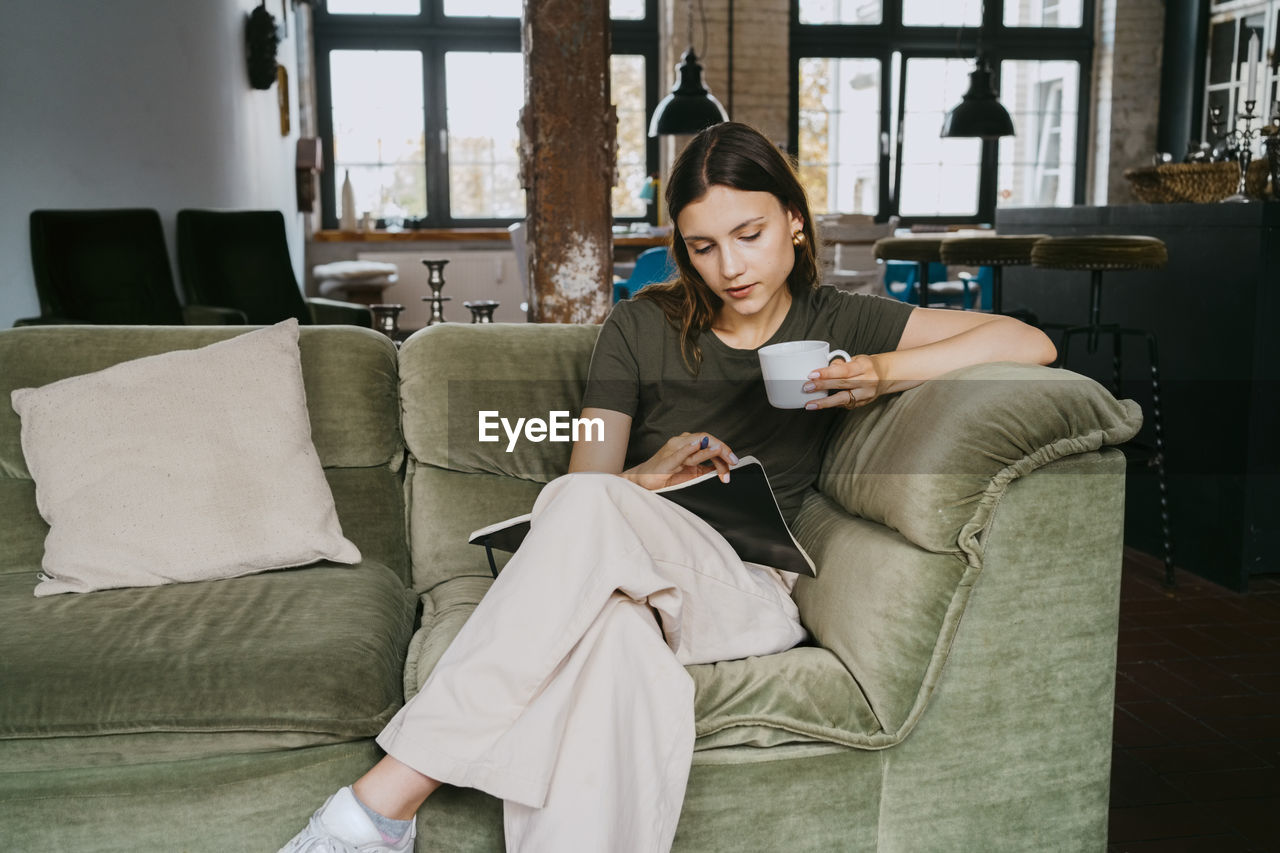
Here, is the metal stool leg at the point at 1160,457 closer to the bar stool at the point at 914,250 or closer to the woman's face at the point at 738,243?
the bar stool at the point at 914,250

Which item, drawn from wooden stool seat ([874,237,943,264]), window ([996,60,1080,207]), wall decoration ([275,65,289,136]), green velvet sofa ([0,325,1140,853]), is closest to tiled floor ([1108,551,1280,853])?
green velvet sofa ([0,325,1140,853])

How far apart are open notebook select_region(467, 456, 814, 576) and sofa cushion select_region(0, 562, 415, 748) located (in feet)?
0.80

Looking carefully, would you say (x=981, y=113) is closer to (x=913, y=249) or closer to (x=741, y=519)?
(x=913, y=249)

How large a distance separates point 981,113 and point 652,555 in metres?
5.64

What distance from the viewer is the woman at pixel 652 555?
52.2 inches

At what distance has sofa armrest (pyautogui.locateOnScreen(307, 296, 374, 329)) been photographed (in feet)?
15.6

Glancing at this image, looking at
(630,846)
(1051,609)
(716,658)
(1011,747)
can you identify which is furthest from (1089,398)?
(630,846)

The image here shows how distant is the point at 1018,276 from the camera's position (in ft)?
14.8

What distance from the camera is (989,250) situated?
3.70 m

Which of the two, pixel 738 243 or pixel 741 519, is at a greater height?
pixel 738 243

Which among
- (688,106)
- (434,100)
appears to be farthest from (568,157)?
(434,100)

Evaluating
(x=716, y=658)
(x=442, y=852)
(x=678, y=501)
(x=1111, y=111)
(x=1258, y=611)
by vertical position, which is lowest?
(x=1258, y=611)

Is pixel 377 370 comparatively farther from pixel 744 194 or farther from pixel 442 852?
pixel 442 852

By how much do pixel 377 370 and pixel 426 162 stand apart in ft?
21.1
